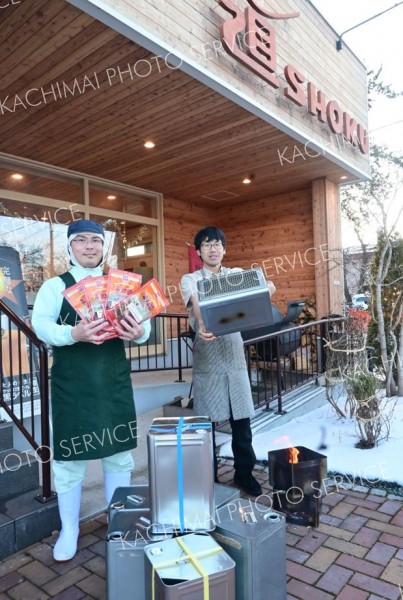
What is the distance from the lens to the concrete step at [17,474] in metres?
2.33

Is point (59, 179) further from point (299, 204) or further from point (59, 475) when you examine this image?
point (59, 475)

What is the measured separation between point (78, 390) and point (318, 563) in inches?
54.7

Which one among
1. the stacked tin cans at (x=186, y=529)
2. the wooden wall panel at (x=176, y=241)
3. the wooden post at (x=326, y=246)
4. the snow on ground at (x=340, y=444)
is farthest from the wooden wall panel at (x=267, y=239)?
the stacked tin cans at (x=186, y=529)

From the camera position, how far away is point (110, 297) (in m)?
1.72

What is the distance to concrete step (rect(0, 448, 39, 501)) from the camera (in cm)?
233

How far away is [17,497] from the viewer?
231 centimetres

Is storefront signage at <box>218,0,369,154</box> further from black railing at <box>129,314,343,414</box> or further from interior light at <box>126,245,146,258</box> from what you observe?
interior light at <box>126,245,146,258</box>

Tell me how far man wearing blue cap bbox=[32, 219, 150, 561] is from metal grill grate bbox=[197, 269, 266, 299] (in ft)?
1.17

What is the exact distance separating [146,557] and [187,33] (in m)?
3.74

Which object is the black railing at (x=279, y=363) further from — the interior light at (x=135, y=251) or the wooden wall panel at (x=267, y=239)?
the interior light at (x=135, y=251)

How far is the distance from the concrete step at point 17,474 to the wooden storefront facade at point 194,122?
9.50ft

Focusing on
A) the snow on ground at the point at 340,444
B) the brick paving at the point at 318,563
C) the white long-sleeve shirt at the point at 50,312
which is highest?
the white long-sleeve shirt at the point at 50,312

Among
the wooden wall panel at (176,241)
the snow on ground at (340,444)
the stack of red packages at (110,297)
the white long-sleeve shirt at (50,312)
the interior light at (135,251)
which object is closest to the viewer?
the stack of red packages at (110,297)

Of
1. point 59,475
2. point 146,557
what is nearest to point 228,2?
point 59,475
